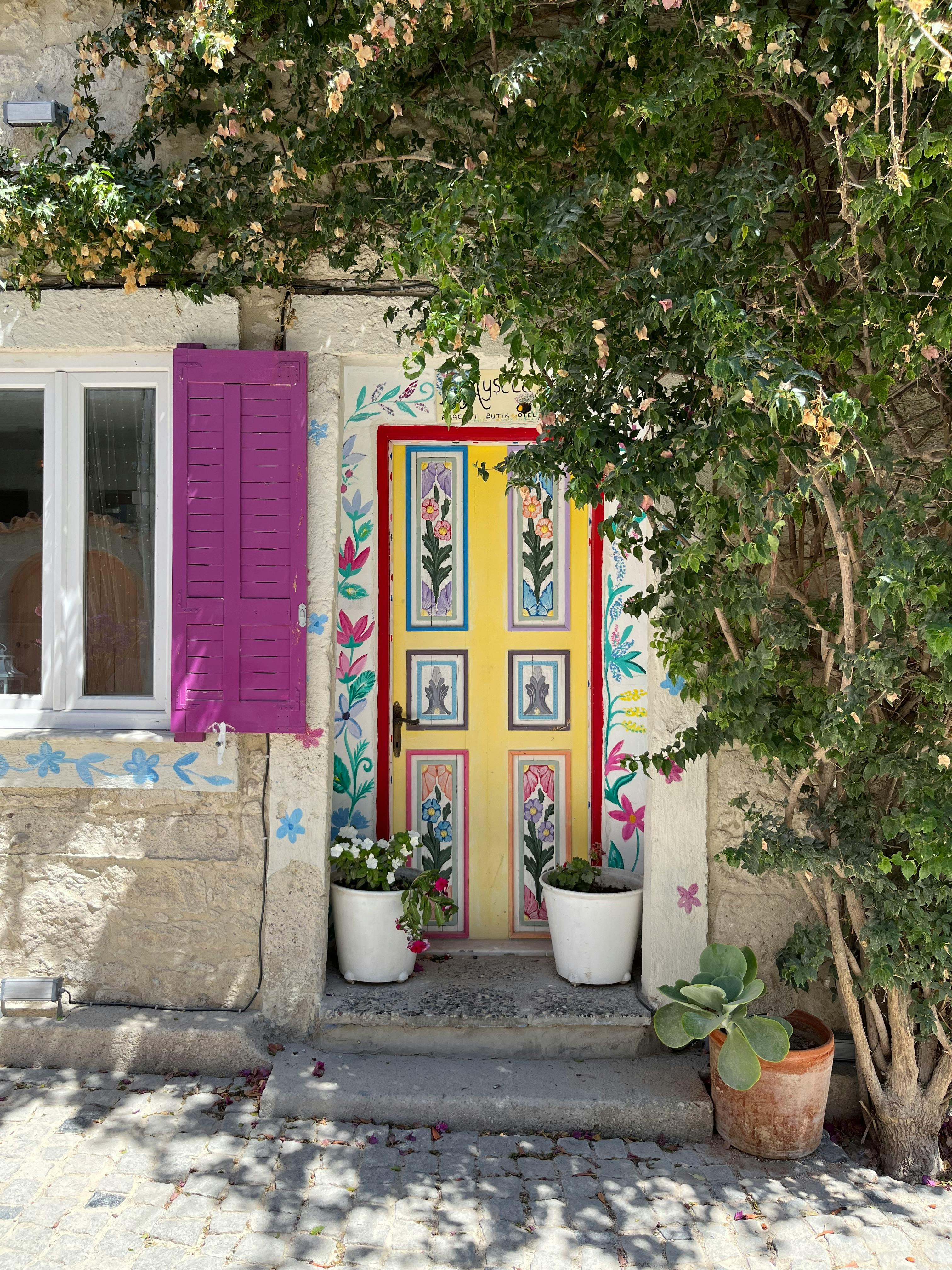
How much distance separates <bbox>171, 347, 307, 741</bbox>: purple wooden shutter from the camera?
3.69m

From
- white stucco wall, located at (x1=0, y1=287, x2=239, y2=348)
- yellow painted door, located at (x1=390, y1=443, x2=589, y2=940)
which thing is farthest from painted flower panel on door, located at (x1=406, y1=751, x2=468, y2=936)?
white stucco wall, located at (x1=0, y1=287, x2=239, y2=348)

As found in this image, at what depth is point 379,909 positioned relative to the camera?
384 cm

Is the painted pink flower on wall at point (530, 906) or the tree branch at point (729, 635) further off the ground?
the tree branch at point (729, 635)

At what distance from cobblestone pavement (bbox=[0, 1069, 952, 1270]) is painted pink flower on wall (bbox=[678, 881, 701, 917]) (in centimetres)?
81

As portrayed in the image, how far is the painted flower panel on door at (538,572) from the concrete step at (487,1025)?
1615 millimetres

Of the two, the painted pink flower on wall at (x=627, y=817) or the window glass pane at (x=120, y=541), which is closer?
the window glass pane at (x=120, y=541)

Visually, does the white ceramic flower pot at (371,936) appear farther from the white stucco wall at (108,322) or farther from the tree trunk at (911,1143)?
the white stucco wall at (108,322)

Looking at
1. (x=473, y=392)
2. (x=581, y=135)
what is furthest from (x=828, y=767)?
(x=581, y=135)

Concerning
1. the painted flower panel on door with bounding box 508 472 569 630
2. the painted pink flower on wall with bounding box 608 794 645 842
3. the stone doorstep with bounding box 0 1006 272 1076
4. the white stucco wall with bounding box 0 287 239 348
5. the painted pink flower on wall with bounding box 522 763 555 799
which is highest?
the white stucco wall with bounding box 0 287 239 348

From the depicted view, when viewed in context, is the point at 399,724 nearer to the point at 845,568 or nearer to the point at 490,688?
the point at 490,688

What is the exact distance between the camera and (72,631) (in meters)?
3.89

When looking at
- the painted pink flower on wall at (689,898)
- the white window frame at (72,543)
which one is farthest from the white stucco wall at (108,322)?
the painted pink flower on wall at (689,898)

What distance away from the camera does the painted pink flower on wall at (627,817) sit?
169 inches

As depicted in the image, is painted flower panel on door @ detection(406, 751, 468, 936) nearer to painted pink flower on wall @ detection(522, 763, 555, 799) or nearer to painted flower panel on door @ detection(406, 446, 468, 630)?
painted pink flower on wall @ detection(522, 763, 555, 799)
